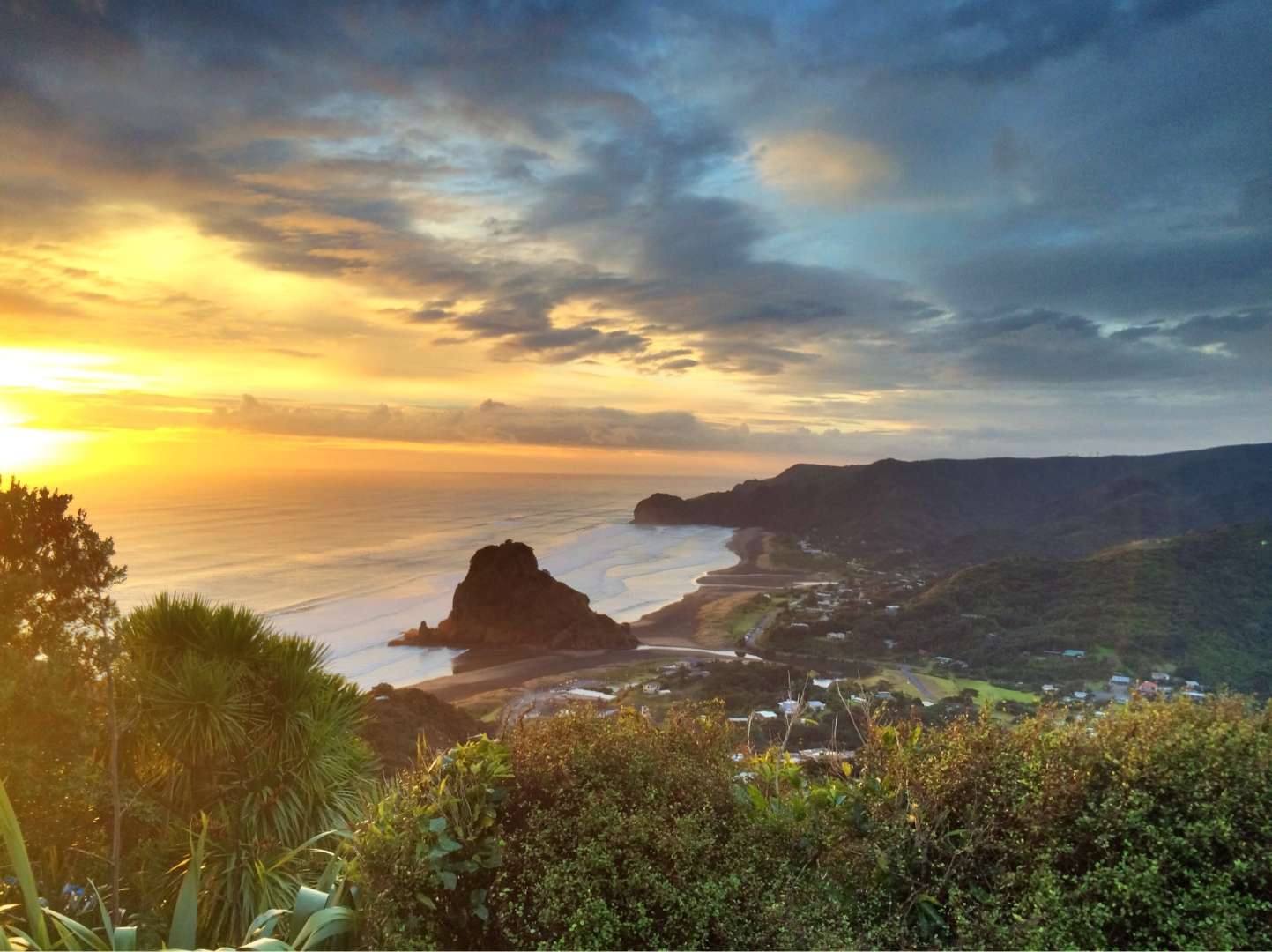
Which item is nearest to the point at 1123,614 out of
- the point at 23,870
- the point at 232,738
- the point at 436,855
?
the point at 232,738

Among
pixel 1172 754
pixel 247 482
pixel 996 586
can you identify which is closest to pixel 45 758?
pixel 1172 754

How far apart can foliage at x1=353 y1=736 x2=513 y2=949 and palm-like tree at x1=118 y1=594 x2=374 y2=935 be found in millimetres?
2745

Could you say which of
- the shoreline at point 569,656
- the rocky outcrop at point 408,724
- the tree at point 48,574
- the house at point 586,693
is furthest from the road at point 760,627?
the tree at point 48,574

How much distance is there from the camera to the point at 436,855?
9.09 ft

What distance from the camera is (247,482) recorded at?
3629 inches

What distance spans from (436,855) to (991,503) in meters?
92.6

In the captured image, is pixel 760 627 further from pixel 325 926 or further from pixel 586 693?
pixel 325 926

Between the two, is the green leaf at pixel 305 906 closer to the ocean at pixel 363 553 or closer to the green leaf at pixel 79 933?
the green leaf at pixel 79 933

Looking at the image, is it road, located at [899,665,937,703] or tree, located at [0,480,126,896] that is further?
road, located at [899,665,937,703]

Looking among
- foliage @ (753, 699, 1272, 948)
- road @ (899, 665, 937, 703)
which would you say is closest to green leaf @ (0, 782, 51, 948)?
foliage @ (753, 699, 1272, 948)

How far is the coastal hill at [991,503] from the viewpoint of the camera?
6328 centimetres

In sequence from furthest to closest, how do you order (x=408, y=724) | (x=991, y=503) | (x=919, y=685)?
(x=991, y=503), (x=919, y=685), (x=408, y=724)

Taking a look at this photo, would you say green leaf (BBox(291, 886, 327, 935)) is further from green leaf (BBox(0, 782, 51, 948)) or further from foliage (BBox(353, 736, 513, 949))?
green leaf (BBox(0, 782, 51, 948))

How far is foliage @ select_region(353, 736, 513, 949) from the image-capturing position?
278 centimetres
